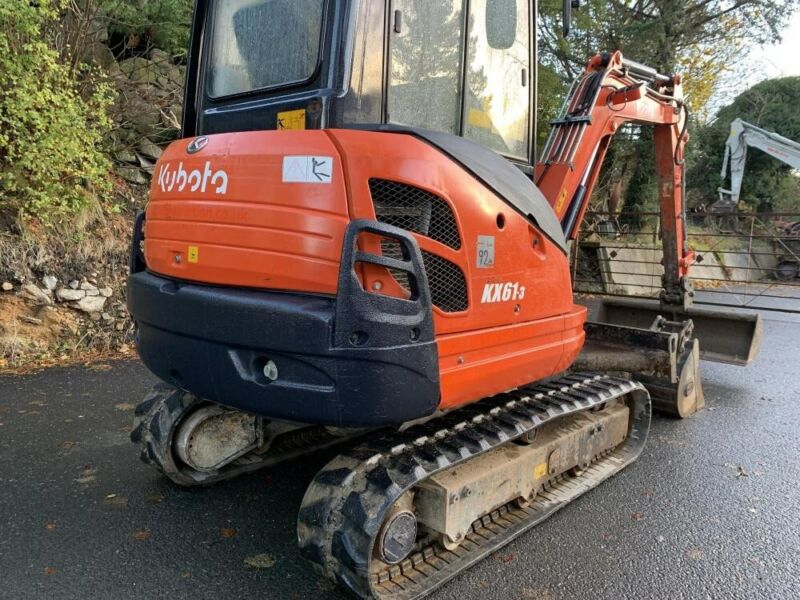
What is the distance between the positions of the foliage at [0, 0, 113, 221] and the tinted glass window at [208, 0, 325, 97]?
3.74 metres

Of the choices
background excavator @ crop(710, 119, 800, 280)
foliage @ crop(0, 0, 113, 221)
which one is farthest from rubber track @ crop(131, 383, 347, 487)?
background excavator @ crop(710, 119, 800, 280)

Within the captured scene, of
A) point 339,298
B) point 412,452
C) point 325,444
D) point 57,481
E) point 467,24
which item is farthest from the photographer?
point 325,444

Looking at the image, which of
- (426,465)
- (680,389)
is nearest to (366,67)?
(426,465)

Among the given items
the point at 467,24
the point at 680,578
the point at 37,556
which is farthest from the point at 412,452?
the point at 467,24

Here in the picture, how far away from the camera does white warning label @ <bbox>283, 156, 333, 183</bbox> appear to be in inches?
84.9

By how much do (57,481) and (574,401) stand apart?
2971mm

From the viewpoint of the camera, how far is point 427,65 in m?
2.71

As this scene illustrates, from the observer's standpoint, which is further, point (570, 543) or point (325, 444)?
point (325, 444)

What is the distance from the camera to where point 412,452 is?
8.66 ft

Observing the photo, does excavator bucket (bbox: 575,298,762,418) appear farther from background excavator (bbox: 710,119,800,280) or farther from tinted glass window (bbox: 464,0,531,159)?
background excavator (bbox: 710,119,800,280)

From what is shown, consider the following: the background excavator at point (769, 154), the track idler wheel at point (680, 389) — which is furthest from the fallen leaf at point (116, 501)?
the background excavator at point (769, 154)

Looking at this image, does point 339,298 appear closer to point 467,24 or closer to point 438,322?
point 438,322

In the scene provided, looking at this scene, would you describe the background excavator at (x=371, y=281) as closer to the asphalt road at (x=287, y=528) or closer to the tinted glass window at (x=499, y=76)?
the tinted glass window at (x=499, y=76)

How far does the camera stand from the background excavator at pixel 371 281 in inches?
85.7
